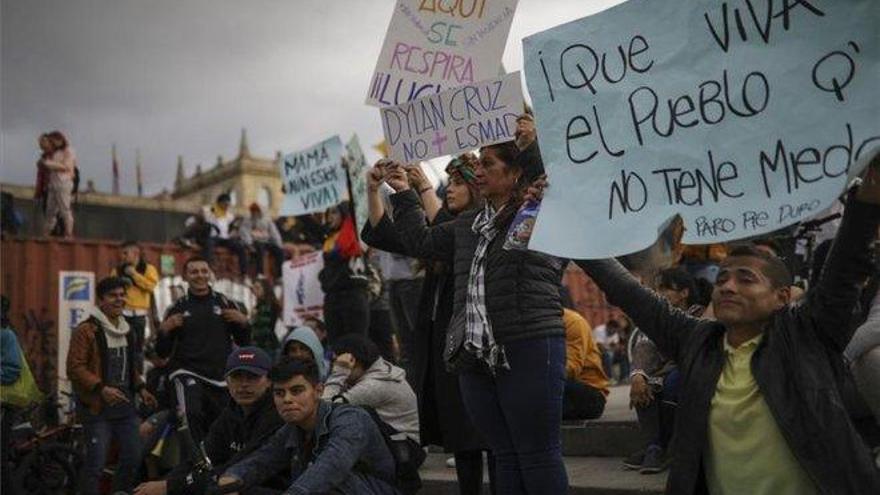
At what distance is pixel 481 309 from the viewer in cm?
332

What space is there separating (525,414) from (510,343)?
0.86 ft

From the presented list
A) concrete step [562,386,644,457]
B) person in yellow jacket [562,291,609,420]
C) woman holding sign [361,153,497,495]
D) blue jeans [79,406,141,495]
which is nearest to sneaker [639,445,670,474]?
concrete step [562,386,644,457]

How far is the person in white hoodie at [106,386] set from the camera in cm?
605

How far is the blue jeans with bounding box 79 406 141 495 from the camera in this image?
602 centimetres

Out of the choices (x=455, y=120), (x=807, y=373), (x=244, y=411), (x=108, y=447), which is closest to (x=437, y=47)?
(x=455, y=120)

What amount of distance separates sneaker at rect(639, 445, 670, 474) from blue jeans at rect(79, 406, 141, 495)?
3519 mm

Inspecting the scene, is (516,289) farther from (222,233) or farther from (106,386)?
(222,233)

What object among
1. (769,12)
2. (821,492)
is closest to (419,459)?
(821,492)

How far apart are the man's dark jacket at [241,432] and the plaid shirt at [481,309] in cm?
150

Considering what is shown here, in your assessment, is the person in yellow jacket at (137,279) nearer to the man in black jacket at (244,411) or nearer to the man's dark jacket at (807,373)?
the man in black jacket at (244,411)

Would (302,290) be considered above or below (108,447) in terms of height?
above

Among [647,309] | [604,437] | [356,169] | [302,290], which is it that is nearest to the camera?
[647,309]

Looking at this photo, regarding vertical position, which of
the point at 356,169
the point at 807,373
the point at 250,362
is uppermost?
the point at 356,169

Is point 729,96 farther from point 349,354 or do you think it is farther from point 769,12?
point 349,354
